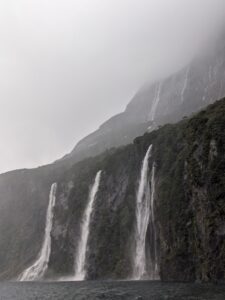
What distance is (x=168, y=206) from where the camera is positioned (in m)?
62.3

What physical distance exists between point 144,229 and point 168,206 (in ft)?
30.8

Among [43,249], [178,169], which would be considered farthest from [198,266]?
[43,249]

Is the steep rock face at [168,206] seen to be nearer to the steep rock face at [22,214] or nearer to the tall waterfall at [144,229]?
the tall waterfall at [144,229]

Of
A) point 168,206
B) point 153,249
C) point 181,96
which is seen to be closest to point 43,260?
point 153,249

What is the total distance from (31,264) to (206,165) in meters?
69.3

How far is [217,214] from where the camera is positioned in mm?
46812

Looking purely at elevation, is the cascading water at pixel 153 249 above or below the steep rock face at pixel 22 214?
below

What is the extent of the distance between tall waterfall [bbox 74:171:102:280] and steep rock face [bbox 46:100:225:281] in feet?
5.61

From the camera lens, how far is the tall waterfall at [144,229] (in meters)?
64.7

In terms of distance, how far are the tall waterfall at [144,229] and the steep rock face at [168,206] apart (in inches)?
73.0

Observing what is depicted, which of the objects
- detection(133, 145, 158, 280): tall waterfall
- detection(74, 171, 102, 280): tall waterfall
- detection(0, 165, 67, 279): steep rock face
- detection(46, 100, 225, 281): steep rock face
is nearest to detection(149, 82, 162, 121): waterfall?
detection(0, 165, 67, 279): steep rock face

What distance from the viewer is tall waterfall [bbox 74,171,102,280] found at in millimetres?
81750

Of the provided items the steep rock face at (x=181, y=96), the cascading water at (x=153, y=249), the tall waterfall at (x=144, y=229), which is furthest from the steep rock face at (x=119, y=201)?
the cascading water at (x=153, y=249)

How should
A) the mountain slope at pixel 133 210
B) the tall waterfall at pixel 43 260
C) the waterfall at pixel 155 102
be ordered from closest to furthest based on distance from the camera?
the mountain slope at pixel 133 210 < the tall waterfall at pixel 43 260 < the waterfall at pixel 155 102
